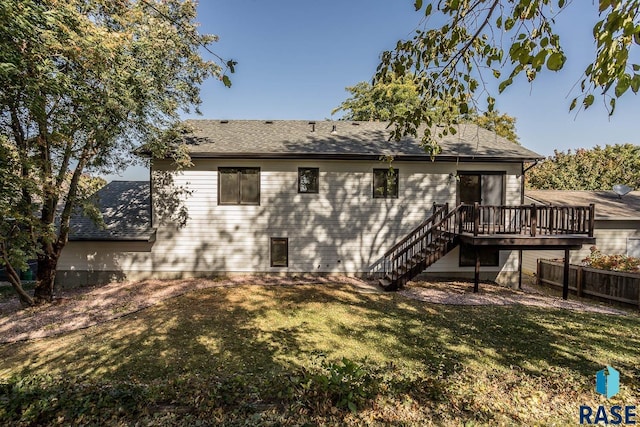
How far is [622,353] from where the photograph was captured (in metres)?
5.35

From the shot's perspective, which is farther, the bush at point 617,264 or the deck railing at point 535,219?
the bush at point 617,264

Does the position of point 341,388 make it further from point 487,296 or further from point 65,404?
point 487,296

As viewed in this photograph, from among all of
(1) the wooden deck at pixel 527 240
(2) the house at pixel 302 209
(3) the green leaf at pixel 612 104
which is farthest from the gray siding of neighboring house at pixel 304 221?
(3) the green leaf at pixel 612 104

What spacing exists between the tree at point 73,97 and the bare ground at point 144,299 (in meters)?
0.91

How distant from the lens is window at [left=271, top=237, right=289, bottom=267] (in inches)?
441

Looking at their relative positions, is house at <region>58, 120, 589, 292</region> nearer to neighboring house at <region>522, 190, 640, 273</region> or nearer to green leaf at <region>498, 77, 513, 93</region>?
neighboring house at <region>522, 190, 640, 273</region>

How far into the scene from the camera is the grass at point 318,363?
9.00 ft

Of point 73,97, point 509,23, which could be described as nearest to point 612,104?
point 509,23

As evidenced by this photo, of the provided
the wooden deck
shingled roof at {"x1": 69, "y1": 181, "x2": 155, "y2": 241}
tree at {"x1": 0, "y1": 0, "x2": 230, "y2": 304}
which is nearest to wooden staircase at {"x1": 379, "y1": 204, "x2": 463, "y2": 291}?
the wooden deck

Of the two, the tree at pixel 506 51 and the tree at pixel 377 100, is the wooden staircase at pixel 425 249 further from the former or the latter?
the tree at pixel 377 100

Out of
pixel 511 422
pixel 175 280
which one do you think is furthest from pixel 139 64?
pixel 511 422

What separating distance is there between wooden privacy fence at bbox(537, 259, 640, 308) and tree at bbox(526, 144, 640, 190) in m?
22.2

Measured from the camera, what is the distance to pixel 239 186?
11055 mm

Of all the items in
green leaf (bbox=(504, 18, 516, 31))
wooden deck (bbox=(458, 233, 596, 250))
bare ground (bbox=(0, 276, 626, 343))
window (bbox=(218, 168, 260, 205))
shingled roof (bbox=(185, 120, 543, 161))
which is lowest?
bare ground (bbox=(0, 276, 626, 343))
